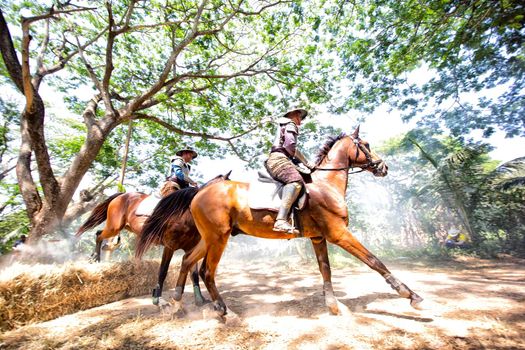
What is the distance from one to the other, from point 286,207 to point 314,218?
564 mm

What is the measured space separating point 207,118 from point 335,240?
8.76m

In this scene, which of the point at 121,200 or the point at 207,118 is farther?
the point at 207,118

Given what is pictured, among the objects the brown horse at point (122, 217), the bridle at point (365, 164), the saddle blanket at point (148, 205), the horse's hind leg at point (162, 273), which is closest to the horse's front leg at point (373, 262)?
the bridle at point (365, 164)

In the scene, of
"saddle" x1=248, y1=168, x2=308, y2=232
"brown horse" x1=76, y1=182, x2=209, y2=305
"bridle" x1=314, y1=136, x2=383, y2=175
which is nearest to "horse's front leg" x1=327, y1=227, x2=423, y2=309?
"saddle" x1=248, y1=168, x2=308, y2=232

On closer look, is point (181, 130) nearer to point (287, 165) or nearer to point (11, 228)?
point (287, 165)

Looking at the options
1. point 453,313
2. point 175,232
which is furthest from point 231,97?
point 453,313

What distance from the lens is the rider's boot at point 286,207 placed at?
324 cm

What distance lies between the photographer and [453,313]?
2982 mm

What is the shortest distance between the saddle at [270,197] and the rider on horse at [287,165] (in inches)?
4.2

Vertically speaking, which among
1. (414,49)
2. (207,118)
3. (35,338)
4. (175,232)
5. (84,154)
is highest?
(414,49)

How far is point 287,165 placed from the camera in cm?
361

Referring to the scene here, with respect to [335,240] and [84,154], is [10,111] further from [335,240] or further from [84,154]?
[335,240]

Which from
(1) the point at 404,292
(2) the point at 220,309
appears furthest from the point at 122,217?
(1) the point at 404,292

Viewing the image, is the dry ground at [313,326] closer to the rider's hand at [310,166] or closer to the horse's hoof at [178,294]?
the horse's hoof at [178,294]
